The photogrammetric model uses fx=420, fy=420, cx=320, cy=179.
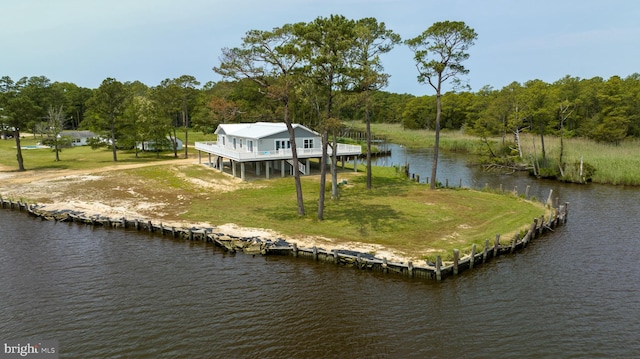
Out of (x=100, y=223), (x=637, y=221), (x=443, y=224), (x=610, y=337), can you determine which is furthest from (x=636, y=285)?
(x=100, y=223)

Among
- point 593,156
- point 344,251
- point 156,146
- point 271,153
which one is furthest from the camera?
point 156,146

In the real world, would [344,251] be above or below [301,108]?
below

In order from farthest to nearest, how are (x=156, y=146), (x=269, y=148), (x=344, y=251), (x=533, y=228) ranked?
(x=156, y=146), (x=269, y=148), (x=533, y=228), (x=344, y=251)

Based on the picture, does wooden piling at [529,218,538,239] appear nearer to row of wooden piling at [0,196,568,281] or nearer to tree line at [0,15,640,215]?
row of wooden piling at [0,196,568,281]

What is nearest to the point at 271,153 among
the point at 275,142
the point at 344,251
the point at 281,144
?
the point at 275,142

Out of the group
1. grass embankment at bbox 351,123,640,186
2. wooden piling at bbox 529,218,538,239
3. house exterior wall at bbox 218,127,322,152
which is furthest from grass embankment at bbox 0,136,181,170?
grass embankment at bbox 351,123,640,186

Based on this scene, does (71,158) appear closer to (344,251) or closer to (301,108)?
(301,108)
